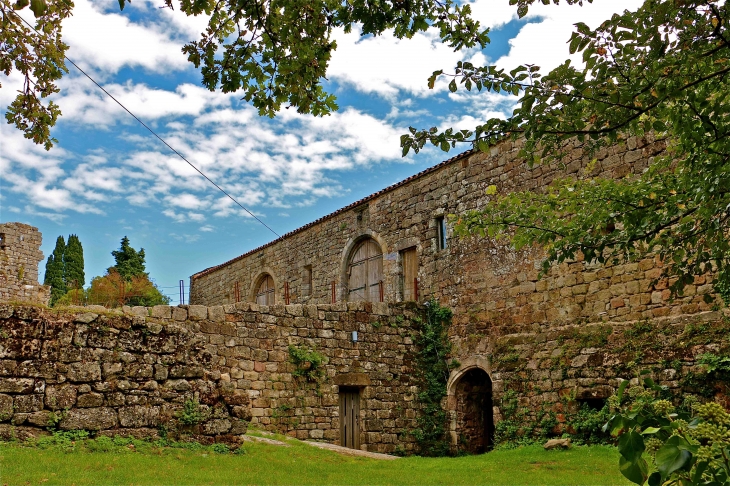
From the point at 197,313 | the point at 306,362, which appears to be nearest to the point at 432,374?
the point at 306,362

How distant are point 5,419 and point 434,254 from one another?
10.8m

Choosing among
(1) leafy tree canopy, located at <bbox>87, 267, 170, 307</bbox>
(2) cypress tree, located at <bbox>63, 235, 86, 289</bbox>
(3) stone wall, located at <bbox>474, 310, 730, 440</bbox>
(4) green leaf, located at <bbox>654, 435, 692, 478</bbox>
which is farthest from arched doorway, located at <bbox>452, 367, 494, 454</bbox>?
(2) cypress tree, located at <bbox>63, 235, 86, 289</bbox>

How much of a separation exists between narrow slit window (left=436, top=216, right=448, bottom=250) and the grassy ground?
19.2 ft

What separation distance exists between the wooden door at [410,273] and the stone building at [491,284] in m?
0.04

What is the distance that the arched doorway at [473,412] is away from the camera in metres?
14.3

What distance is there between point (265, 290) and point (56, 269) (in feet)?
51.8

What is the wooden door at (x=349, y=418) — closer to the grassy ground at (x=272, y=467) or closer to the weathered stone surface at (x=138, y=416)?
the grassy ground at (x=272, y=467)

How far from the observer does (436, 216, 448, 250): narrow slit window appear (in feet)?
51.5

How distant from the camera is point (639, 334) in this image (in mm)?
10992

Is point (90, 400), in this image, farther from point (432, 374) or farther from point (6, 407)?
point (432, 374)

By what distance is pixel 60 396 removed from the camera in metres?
7.16

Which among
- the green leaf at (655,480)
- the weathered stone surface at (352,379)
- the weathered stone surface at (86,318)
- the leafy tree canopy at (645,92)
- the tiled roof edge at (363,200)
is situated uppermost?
the tiled roof edge at (363,200)

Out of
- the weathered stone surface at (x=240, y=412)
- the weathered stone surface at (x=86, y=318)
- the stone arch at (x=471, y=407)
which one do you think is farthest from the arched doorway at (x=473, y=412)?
the weathered stone surface at (x=86, y=318)

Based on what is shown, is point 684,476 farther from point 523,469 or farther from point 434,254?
point 434,254
